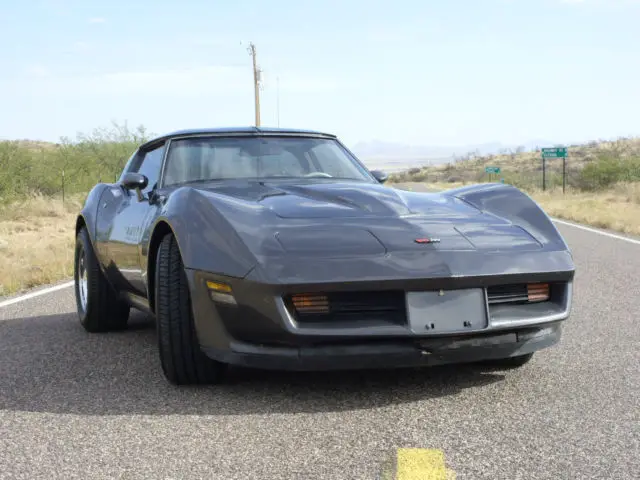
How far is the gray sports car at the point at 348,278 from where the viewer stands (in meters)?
4.02

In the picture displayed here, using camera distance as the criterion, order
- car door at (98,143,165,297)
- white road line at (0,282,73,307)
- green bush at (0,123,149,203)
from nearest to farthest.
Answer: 1. car door at (98,143,165,297)
2. white road line at (0,282,73,307)
3. green bush at (0,123,149,203)

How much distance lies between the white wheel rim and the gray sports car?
1755 millimetres

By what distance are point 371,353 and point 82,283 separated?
363 centimetres

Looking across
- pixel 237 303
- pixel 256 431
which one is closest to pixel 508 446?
pixel 256 431

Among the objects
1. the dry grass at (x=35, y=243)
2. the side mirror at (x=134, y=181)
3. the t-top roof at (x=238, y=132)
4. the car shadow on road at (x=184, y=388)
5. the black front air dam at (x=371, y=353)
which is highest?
the t-top roof at (x=238, y=132)

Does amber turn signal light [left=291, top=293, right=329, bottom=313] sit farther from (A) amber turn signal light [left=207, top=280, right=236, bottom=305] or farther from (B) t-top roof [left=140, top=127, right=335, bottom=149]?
(B) t-top roof [left=140, top=127, right=335, bottom=149]

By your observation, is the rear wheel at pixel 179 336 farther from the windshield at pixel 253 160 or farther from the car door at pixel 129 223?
the windshield at pixel 253 160

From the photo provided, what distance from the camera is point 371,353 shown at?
159 inches

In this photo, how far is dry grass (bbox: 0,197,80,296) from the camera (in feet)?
36.2

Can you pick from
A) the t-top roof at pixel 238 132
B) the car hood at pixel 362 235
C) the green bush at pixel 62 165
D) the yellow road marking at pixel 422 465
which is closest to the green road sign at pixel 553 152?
the green bush at pixel 62 165

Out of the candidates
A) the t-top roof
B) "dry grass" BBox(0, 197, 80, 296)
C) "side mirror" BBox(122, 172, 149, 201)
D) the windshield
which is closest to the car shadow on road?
"side mirror" BBox(122, 172, 149, 201)

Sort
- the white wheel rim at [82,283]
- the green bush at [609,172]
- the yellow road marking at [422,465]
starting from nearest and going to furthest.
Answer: the yellow road marking at [422,465] → the white wheel rim at [82,283] → the green bush at [609,172]

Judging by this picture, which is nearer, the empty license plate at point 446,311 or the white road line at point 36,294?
the empty license plate at point 446,311

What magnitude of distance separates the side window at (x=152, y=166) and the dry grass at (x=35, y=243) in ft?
13.1
